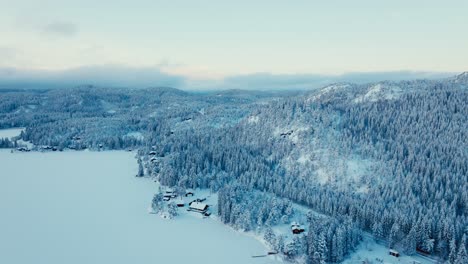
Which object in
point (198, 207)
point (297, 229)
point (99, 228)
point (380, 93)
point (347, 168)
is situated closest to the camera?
point (297, 229)

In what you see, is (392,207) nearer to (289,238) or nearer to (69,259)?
(289,238)

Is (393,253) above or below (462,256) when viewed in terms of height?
below

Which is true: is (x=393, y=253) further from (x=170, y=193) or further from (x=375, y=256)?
(x=170, y=193)

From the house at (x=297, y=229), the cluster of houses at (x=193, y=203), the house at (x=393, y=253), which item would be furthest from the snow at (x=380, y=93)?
the house at (x=297, y=229)

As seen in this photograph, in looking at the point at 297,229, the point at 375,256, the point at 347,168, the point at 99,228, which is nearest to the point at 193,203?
the point at 99,228

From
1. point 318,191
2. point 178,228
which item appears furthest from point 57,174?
point 318,191

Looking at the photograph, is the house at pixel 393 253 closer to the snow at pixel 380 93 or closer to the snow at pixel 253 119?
the snow at pixel 253 119

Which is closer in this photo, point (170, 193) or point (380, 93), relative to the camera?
point (170, 193)

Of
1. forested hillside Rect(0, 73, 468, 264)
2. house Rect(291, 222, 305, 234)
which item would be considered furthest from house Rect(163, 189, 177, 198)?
house Rect(291, 222, 305, 234)
